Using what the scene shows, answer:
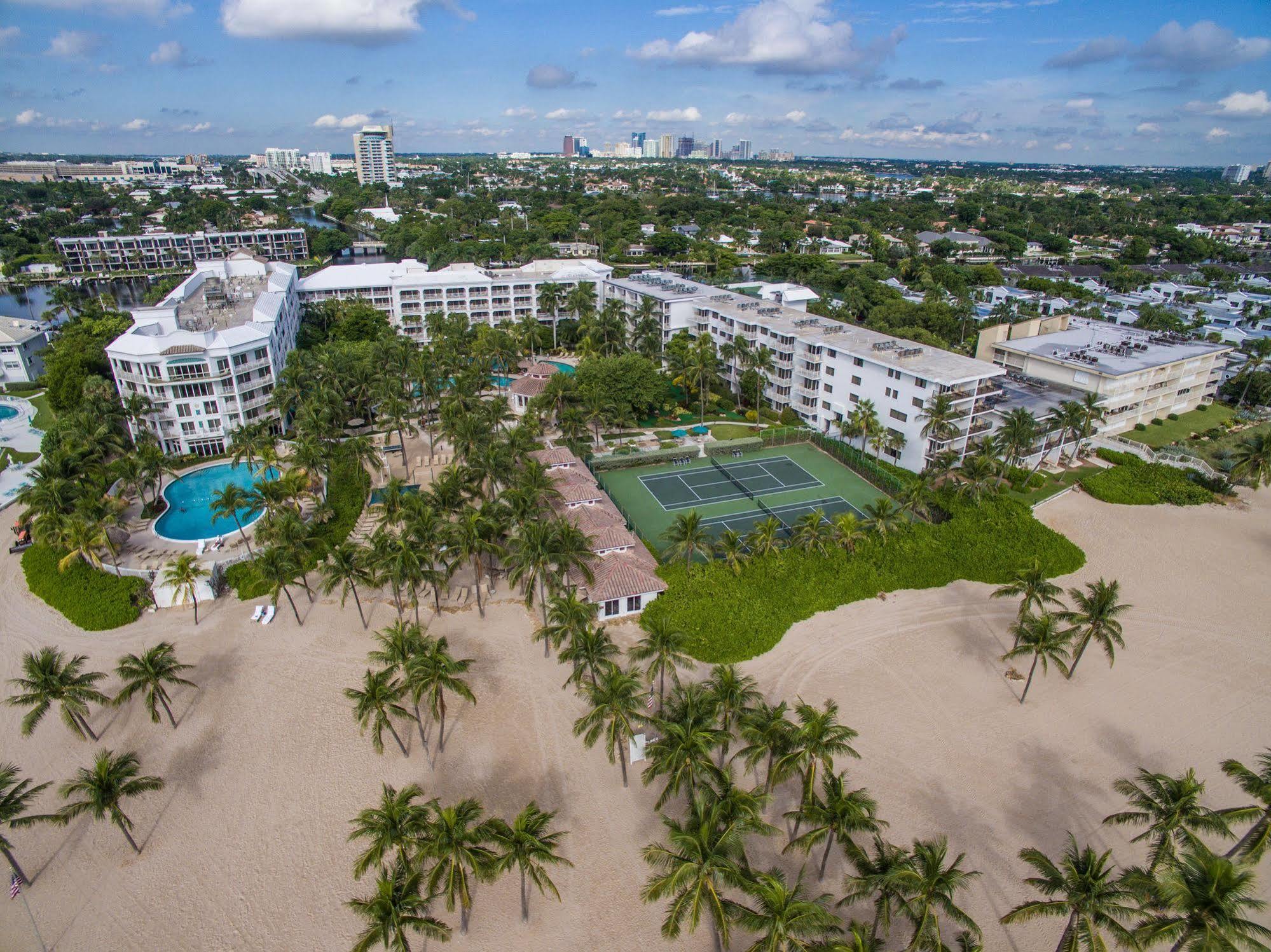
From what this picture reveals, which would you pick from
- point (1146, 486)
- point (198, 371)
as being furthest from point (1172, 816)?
point (198, 371)

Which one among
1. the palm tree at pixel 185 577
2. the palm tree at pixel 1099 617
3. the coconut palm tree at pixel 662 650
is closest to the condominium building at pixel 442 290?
the palm tree at pixel 185 577

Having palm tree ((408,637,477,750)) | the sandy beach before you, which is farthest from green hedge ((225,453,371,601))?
palm tree ((408,637,477,750))

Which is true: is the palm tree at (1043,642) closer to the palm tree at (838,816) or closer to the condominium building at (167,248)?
the palm tree at (838,816)

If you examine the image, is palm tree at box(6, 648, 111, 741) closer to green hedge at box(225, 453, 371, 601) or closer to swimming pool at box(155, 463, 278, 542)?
green hedge at box(225, 453, 371, 601)

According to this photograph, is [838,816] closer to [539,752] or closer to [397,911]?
[397,911]

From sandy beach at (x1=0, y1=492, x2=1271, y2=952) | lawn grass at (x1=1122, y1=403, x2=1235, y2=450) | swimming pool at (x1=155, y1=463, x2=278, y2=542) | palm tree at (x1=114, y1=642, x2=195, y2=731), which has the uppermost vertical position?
palm tree at (x1=114, y1=642, x2=195, y2=731)

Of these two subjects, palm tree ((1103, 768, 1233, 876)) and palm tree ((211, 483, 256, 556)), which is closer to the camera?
palm tree ((1103, 768, 1233, 876))

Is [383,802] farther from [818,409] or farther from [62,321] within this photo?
[62,321]
